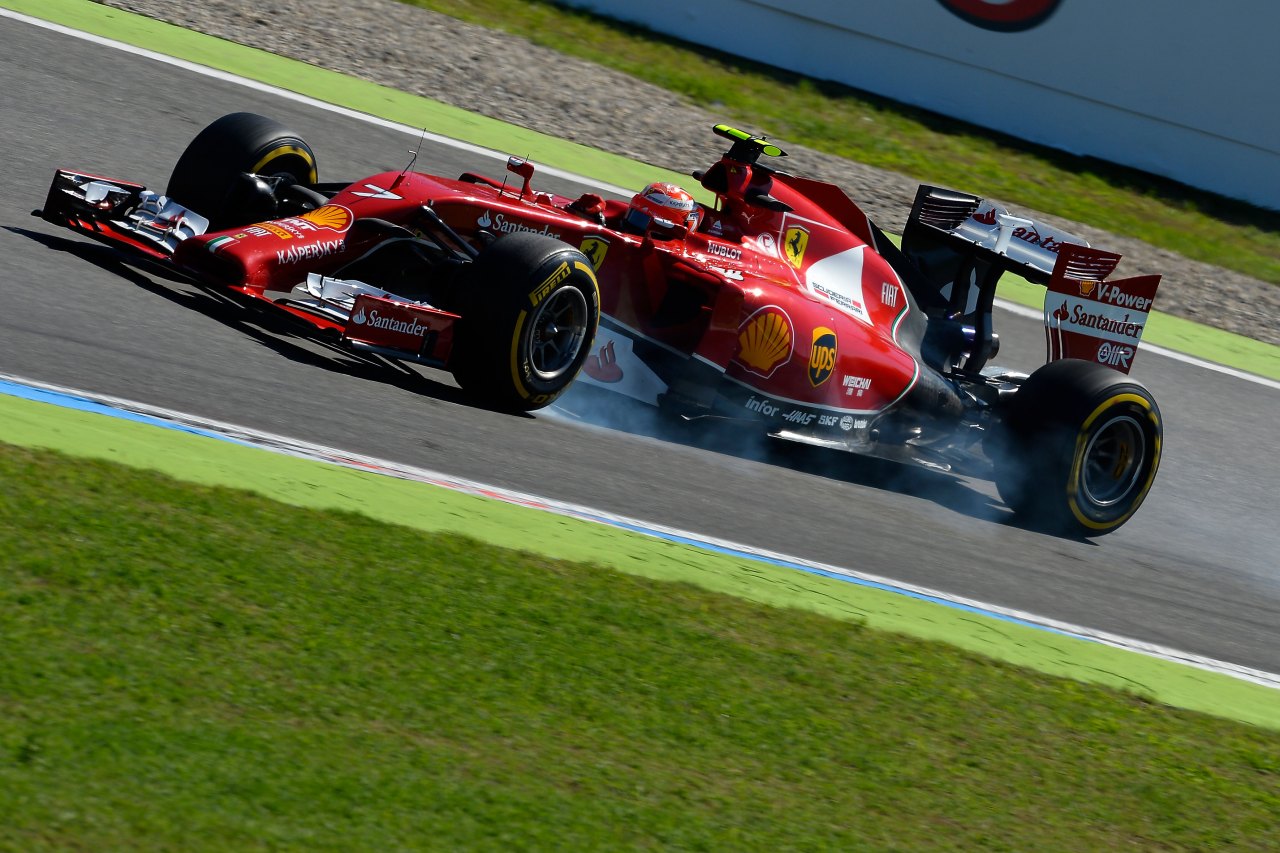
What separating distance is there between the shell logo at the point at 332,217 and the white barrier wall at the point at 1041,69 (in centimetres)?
882

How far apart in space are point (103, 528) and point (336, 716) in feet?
3.31

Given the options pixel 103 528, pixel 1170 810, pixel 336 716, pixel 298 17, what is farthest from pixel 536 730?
pixel 298 17

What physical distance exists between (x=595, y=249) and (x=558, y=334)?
0.70m

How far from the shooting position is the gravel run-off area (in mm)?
12320

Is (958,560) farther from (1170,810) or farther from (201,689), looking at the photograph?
(201,689)

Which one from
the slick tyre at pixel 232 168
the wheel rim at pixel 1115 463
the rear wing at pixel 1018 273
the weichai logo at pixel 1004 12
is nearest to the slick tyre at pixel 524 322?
the slick tyre at pixel 232 168

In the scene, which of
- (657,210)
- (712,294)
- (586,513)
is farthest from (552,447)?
(657,210)

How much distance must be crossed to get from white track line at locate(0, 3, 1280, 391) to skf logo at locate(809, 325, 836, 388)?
412 cm

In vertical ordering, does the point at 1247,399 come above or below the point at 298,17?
below

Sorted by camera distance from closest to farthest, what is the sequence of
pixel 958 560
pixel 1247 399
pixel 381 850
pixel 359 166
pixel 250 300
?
pixel 381 850, pixel 250 300, pixel 958 560, pixel 359 166, pixel 1247 399

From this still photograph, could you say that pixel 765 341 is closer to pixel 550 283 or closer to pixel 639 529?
pixel 550 283

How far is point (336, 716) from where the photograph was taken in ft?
12.0

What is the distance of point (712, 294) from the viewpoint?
23.5 ft

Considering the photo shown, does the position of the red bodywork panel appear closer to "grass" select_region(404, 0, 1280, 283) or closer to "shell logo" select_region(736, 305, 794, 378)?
"shell logo" select_region(736, 305, 794, 378)
